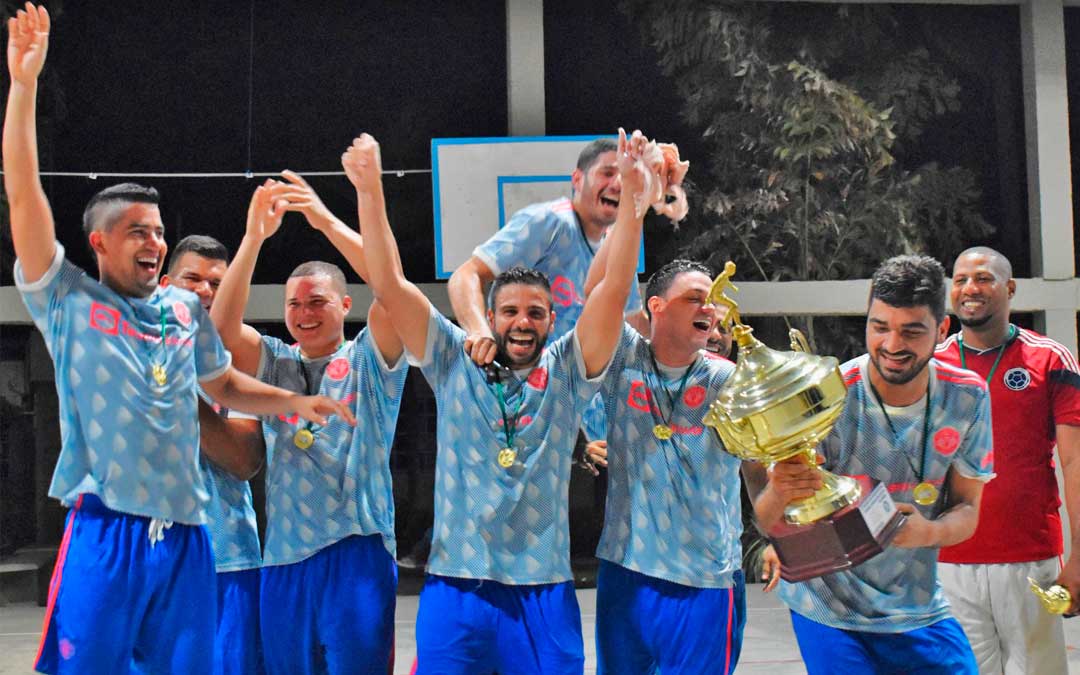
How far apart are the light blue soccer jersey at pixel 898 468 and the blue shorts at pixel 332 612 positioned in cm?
123

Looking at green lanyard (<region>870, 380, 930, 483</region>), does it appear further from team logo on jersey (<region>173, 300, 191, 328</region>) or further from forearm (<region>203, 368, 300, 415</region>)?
team logo on jersey (<region>173, 300, 191, 328</region>)

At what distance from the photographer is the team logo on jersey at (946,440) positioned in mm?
2902

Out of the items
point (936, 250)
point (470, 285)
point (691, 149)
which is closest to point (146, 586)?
point (470, 285)

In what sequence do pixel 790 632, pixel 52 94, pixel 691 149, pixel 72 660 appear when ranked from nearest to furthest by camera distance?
pixel 72 660 < pixel 790 632 < pixel 52 94 < pixel 691 149

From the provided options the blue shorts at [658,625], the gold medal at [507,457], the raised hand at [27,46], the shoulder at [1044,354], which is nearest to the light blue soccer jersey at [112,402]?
the raised hand at [27,46]

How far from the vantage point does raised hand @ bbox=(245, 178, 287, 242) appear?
3.39 metres

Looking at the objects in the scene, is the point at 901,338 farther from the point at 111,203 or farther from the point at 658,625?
the point at 111,203

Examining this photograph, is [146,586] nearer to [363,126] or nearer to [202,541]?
[202,541]

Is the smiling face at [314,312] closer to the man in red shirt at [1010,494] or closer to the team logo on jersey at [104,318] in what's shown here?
the team logo on jersey at [104,318]

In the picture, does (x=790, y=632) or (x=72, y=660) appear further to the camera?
(x=790, y=632)

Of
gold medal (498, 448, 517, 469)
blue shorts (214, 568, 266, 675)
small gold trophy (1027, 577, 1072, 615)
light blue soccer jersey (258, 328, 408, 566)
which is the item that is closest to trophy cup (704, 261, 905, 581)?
gold medal (498, 448, 517, 469)

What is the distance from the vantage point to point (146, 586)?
2902mm

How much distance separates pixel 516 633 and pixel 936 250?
6.88 m

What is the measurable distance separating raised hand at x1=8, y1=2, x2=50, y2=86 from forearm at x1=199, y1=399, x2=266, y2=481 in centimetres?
111
